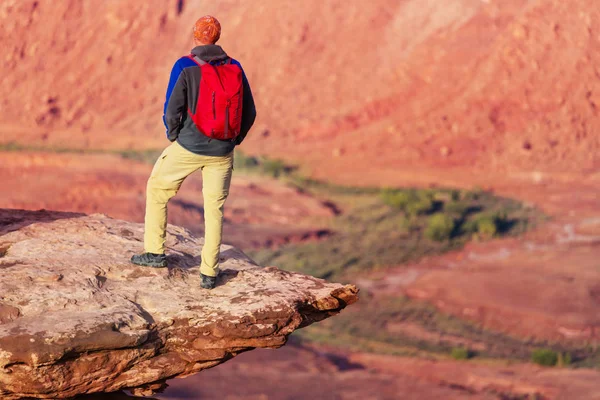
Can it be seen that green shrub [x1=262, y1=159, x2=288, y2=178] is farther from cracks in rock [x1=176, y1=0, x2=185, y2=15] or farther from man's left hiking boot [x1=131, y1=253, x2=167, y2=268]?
man's left hiking boot [x1=131, y1=253, x2=167, y2=268]

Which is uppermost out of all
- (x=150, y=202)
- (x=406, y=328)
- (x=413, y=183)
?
(x=150, y=202)

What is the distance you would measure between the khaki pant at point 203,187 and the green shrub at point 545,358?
13.7 metres

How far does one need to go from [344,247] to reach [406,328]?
15.4 feet

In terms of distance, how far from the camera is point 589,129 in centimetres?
3130

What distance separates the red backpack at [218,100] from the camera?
21.4 ft

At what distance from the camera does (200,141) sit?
670cm

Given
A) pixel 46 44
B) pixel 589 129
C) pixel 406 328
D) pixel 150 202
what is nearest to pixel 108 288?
pixel 150 202

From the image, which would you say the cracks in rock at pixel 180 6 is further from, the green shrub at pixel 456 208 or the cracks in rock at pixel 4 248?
the cracks in rock at pixel 4 248

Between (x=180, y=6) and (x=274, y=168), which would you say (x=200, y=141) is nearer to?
(x=274, y=168)

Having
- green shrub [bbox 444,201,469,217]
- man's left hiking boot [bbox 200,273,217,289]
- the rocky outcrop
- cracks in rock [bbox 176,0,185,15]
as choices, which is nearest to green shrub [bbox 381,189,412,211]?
green shrub [bbox 444,201,469,217]

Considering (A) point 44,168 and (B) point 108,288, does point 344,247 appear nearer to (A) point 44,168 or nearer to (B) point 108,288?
(A) point 44,168

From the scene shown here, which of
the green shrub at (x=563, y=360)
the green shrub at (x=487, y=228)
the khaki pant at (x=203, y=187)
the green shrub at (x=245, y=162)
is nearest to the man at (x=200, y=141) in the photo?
the khaki pant at (x=203, y=187)

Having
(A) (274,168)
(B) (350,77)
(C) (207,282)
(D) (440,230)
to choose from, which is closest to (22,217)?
(C) (207,282)

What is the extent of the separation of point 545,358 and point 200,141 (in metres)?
14.3
